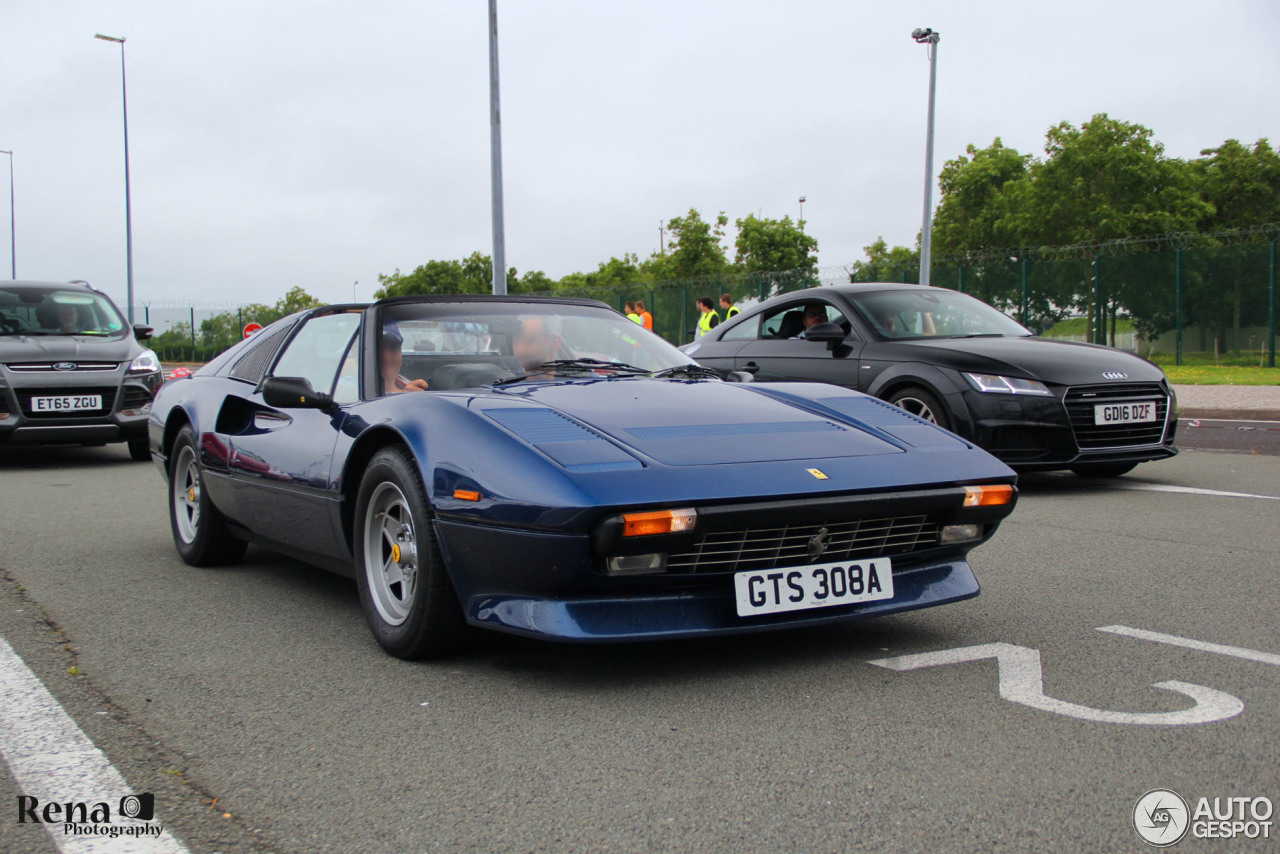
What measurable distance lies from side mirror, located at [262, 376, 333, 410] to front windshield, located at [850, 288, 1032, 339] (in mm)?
4695

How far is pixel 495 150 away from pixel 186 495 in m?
14.0

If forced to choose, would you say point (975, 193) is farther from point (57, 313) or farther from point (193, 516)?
point (193, 516)

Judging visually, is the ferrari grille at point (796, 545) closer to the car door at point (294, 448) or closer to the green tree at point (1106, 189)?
the car door at point (294, 448)

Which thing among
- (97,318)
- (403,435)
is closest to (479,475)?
(403,435)

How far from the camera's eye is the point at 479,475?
3.12m

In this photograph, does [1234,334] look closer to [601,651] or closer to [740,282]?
[740,282]

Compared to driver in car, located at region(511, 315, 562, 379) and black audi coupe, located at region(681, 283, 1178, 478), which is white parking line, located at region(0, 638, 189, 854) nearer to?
driver in car, located at region(511, 315, 562, 379)

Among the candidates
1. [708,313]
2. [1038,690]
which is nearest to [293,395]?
[1038,690]

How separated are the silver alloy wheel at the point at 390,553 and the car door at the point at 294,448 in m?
0.25

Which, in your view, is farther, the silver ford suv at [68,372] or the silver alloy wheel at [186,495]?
the silver ford suv at [68,372]

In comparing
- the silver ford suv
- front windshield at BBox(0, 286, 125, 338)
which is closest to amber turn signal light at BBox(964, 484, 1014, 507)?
the silver ford suv

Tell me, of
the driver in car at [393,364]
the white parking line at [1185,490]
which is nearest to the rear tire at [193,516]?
the driver in car at [393,364]

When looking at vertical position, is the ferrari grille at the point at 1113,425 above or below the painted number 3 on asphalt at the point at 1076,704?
above

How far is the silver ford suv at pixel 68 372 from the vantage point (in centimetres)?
962
